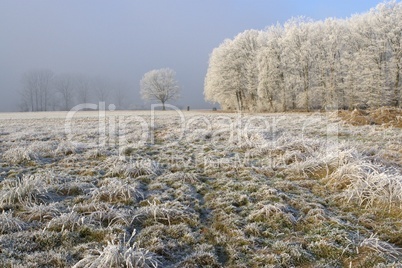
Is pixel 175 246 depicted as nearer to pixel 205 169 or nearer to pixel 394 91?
pixel 205 169

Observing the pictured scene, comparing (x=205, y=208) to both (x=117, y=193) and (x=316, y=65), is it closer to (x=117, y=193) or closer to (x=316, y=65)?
(x=117, y=193)

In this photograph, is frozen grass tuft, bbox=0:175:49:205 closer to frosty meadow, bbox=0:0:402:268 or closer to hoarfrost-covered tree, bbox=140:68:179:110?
frosty meadow, bbox=0:0:402:268

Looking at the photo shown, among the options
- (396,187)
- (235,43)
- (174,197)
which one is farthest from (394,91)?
(174,197)

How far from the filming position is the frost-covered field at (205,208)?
352cm

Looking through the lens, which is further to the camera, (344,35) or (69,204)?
(344,35)

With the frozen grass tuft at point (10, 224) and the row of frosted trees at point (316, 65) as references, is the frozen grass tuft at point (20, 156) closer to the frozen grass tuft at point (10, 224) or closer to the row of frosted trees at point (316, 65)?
the frozen grass tuft at point (10, 224)

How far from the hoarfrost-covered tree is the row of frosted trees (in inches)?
700

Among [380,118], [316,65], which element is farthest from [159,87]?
[380,118]

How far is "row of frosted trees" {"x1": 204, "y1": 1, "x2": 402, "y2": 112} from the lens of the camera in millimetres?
30547

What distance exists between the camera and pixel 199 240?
13.0ft

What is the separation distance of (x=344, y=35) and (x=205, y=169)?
33.4 metres


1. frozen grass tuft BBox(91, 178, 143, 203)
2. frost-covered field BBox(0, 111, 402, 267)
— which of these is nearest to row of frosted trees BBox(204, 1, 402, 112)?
frost-covered field BBox(0, 111, 402, 267)

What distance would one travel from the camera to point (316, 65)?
34438 millimetres

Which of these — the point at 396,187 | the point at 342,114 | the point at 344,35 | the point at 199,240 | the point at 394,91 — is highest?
the point at 344,35
